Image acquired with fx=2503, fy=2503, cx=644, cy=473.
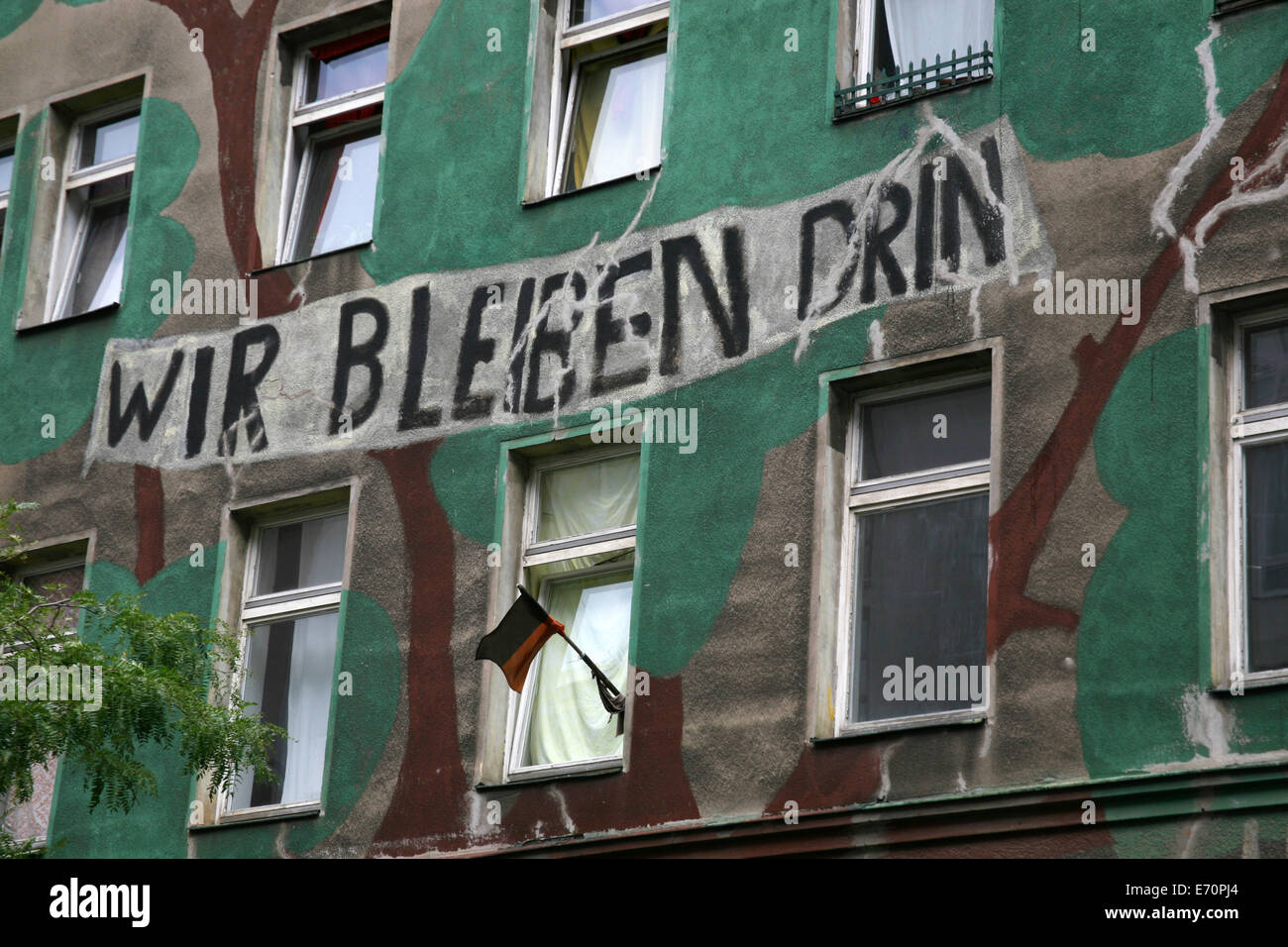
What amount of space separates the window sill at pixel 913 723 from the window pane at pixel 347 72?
5.72 m

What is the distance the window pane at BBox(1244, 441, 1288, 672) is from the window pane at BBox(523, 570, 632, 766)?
338 cm

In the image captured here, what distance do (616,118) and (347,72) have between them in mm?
2189

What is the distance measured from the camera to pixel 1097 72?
12.1m

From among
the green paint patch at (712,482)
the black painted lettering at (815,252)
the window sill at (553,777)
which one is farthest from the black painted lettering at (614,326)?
the window sill at (553,777)

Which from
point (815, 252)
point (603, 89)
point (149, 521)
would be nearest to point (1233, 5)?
point (815, 252)

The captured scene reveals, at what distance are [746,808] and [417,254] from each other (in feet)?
13.7

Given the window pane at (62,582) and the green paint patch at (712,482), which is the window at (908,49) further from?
the window pane at (62,582)

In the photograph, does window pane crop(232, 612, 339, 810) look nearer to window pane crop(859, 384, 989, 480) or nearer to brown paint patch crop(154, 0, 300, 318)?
brown paint patch crop(154, 0, 300, 318)

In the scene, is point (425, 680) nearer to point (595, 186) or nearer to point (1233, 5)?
point (595, 186)

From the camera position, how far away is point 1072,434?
1159 cm

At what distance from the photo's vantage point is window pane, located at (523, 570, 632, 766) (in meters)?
13.0

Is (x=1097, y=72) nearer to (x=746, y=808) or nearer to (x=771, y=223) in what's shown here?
(x=771, y=223)

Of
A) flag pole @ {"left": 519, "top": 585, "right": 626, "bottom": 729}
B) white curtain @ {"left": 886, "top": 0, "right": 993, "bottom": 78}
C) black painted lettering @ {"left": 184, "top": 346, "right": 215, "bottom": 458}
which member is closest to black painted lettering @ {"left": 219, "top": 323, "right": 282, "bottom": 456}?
black painted lettering @ {"left": 184, "top": 346, "right": 215, "bottom": 458}
